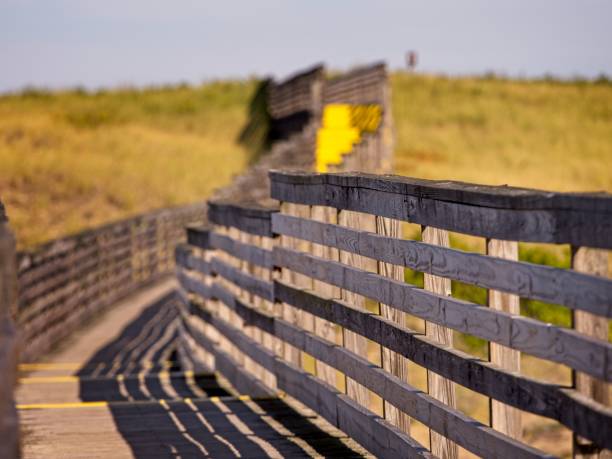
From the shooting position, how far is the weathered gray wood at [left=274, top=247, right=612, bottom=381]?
4371 millimetres

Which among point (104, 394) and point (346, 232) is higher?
point (346, 232)

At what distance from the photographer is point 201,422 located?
8.18 metres

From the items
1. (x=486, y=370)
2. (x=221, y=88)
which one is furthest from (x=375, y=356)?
(x=221, y=88)

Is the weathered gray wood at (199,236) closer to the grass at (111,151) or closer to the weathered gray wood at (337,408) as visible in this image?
the weathered gray wood at (337,408)

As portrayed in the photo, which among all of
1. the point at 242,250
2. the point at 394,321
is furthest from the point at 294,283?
the point at 394,321

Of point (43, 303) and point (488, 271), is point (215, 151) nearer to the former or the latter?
point (43, 303)

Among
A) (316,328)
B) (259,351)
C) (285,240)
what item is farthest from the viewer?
(259,351)

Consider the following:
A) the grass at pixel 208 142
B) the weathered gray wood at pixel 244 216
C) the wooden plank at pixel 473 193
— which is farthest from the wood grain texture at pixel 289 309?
the grass at pixel 208 142

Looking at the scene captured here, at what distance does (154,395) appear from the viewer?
10.8 meters

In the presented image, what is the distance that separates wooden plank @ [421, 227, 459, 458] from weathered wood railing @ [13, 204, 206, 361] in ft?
17.2

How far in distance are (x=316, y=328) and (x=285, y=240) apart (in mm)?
836

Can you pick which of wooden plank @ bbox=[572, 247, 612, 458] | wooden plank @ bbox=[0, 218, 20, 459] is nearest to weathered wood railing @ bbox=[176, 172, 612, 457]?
wooden plank @ bbox=[572, 247, 612, 458]

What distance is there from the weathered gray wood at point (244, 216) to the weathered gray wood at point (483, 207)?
131 centimetres

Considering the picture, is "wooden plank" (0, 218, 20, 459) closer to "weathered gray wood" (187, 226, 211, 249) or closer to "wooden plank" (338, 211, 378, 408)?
"wooden plank" (338, 211, 378, 408)
